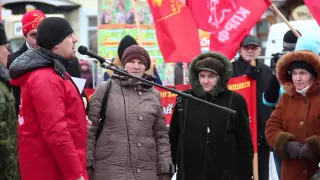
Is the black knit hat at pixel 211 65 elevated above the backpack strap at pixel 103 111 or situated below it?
above

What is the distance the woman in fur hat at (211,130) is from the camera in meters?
7.13

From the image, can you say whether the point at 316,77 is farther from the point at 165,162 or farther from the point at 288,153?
the point at 165,162

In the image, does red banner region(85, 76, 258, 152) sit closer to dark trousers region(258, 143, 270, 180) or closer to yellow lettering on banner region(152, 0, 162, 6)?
dark trousers region(258, 143, 270, 180)

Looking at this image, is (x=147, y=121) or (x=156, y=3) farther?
(x=156, y=3)

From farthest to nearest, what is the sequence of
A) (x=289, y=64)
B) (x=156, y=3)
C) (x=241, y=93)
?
(x=156, y=3)
(x=241, y=93)
(x=289, y=64)

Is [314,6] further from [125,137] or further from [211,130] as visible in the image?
[125,137]

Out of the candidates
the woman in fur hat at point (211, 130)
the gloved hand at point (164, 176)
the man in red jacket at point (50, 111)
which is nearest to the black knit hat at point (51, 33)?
Result: the man in red jacket at point (50, 111)

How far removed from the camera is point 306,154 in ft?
22.1

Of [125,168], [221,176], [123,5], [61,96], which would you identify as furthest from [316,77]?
[123,5]

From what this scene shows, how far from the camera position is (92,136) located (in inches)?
266

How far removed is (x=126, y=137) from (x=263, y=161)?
8.80 ft

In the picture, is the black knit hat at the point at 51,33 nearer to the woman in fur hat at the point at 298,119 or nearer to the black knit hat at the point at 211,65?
the black knit hat at the point at 211,65

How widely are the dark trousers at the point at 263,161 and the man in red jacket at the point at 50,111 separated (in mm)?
3572

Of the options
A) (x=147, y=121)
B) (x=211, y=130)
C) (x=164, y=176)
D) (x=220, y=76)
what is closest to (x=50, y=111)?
(x=147, y=121)
